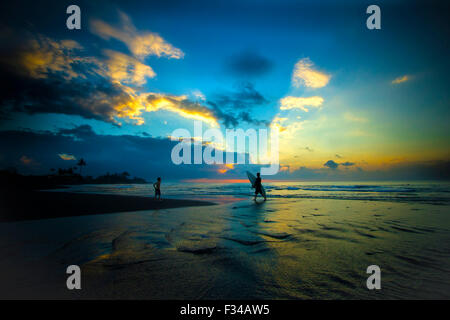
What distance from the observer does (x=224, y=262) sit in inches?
176

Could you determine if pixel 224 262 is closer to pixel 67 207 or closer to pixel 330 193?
pixel 67 207

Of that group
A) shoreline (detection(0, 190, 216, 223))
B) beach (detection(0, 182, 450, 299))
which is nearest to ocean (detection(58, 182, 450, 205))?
shoreline (detection(0, 190, 216, 223))

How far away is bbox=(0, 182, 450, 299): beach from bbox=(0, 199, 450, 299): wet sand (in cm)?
2

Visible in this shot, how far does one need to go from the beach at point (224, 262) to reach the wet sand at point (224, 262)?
0.06 ft

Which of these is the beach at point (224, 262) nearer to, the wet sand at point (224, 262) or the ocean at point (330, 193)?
the wet sand at point (224, 262)

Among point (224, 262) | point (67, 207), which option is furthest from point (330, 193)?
point (67, 207)

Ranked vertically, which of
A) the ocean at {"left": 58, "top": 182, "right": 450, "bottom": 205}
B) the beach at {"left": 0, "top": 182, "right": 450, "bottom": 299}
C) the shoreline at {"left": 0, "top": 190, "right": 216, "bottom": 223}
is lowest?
the ocean at {"left": 58, "top": 182, "right": 450, "bottom": 205}

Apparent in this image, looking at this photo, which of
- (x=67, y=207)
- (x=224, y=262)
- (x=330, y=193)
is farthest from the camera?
(x=330, y=193)

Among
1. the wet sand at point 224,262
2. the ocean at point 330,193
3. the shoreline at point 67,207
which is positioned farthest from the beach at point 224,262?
the ocean at point 330,193

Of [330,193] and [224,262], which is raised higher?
[224,262]

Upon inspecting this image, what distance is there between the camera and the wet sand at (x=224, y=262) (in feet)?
10.8

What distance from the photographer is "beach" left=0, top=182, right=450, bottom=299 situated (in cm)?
328

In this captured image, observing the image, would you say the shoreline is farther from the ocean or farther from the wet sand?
the ocean
